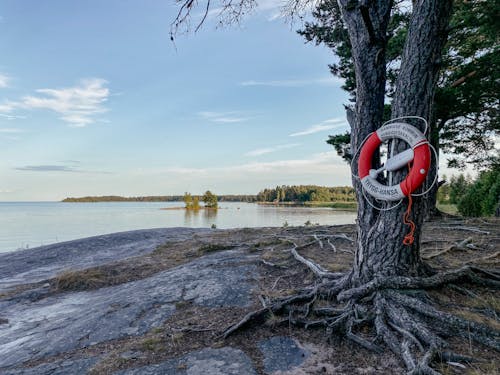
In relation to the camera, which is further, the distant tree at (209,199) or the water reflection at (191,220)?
the distant tree at (209,199)

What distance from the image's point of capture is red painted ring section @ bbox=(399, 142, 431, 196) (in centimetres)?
237

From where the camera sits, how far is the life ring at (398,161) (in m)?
2.38

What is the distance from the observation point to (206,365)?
190cm

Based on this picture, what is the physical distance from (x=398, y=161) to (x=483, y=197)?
51.0ft

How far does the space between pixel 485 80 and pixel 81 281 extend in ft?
30.7

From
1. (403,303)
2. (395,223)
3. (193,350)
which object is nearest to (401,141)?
(395,223)

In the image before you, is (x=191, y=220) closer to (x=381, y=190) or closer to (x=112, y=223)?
(x=112, y=223)

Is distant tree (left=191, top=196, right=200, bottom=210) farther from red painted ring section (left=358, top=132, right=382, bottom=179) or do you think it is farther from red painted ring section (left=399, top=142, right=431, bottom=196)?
red painted ring section (left=399, top=142, right=431, bottom=196)

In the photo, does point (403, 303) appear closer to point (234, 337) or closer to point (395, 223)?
point (395, 223)

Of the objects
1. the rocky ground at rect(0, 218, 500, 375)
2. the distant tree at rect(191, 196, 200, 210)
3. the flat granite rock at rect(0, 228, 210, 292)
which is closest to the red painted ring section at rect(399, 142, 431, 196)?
the rocky ground at rect(0, 218, 500, 375)

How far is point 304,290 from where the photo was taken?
2.99 metres

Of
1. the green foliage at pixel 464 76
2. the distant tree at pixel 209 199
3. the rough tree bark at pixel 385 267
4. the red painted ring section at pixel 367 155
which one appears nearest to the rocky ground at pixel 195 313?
the rough tree bark at pixel 385 267

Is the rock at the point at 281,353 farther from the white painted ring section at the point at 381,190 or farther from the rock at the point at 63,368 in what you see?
the white painted ring section at the point at 381,190

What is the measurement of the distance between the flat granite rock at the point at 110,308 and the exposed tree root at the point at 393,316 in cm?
65
